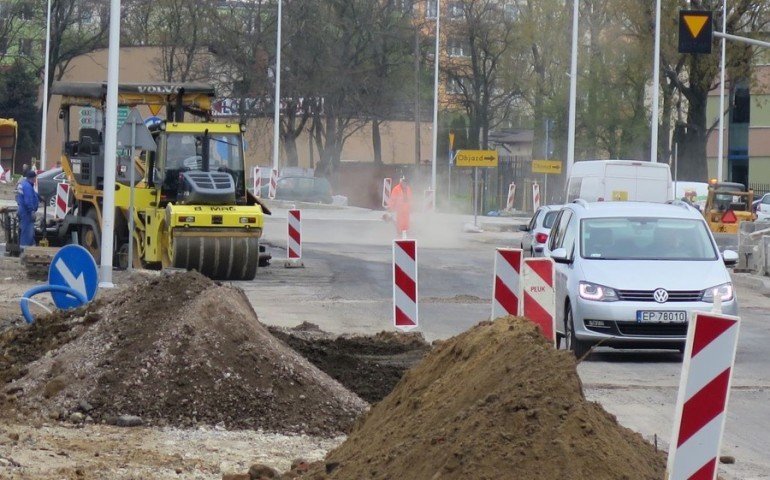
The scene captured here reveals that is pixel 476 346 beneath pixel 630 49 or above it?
beneath

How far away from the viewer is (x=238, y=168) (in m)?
24.5

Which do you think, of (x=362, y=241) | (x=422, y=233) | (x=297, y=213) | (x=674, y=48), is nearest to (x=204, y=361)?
(x=297, y=213)

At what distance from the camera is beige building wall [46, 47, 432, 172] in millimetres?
72200

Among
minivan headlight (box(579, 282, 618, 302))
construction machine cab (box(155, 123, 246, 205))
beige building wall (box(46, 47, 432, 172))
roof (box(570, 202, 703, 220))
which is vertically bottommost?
minivan headlight (box(579, 282, 618, 302))

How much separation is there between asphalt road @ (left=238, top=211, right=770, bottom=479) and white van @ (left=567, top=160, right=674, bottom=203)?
3.21m

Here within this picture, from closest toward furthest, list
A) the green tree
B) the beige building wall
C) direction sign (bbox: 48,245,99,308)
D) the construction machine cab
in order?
direction sign (bbox: 48,245,99,308)
the construction machine cab
the beige building wall
the green tree

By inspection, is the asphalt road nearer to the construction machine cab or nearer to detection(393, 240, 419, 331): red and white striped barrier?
detection(393, 240, 419, 331): red and white striped barrier

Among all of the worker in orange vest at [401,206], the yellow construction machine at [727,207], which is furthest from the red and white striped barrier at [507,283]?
the yellow construction machine at [727,207]

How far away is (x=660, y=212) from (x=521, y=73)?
53917mm

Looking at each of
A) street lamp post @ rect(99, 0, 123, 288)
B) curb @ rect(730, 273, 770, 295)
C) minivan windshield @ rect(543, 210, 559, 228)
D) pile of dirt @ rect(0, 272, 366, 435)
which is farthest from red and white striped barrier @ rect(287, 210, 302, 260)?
pile of dirt @ rect(0, 272, 366, 435)

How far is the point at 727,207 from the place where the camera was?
4209cm

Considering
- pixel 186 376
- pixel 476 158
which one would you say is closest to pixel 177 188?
pixel 186 376

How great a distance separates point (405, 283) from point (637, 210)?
3.07m

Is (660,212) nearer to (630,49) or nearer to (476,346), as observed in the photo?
(476,346)
